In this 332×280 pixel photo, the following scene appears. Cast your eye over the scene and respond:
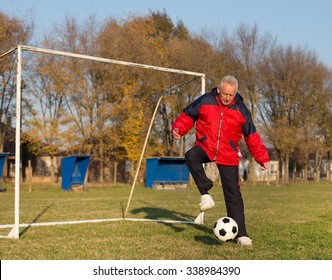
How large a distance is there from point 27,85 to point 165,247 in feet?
114

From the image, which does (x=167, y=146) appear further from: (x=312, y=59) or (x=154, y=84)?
(x=312, y=59)

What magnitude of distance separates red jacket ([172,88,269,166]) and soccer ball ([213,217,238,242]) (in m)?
0.95

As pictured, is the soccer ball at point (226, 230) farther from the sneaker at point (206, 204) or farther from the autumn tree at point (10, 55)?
the autumn tree at point (10, 55)

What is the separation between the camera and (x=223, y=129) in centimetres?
704

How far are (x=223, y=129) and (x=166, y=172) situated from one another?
27.6 meters

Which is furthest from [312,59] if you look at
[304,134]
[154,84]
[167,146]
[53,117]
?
[53,117]

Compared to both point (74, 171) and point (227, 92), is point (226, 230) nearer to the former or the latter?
point (227, 92)

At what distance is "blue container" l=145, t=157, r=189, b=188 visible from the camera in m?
34.2

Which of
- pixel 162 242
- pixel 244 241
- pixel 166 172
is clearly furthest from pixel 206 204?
pixel 166 172

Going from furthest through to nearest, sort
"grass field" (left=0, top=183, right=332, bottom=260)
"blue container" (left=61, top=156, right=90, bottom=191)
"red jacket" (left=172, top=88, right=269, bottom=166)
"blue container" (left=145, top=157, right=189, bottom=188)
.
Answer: "blue container" (left=145, top=157, right=189, bottom=188)
"blue container" (left=61, top=156, right=90, bottom=191)
"red jacket" (left=172, top=88, right=269, bottom=166)
"grass field" (left=0, top=183, right=332, bottom=260)

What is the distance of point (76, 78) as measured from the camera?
3747cm

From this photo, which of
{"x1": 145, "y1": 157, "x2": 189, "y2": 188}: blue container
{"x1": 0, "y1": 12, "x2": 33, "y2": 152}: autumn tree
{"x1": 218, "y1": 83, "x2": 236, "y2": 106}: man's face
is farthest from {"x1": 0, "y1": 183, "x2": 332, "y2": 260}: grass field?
{"x1": 0, "y1": 12, "x2": 33, "y2": 152}: autumn tree

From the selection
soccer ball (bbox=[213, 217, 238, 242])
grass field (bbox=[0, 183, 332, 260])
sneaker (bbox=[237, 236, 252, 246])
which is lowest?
grass field (bbox=[0, 183, 332, 260])

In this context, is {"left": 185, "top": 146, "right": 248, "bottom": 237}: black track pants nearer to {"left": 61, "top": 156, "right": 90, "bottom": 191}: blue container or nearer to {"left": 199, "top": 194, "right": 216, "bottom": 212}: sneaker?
{"left": 199, "top": 194, "right": 216, "bottom": 212}: sneaker
